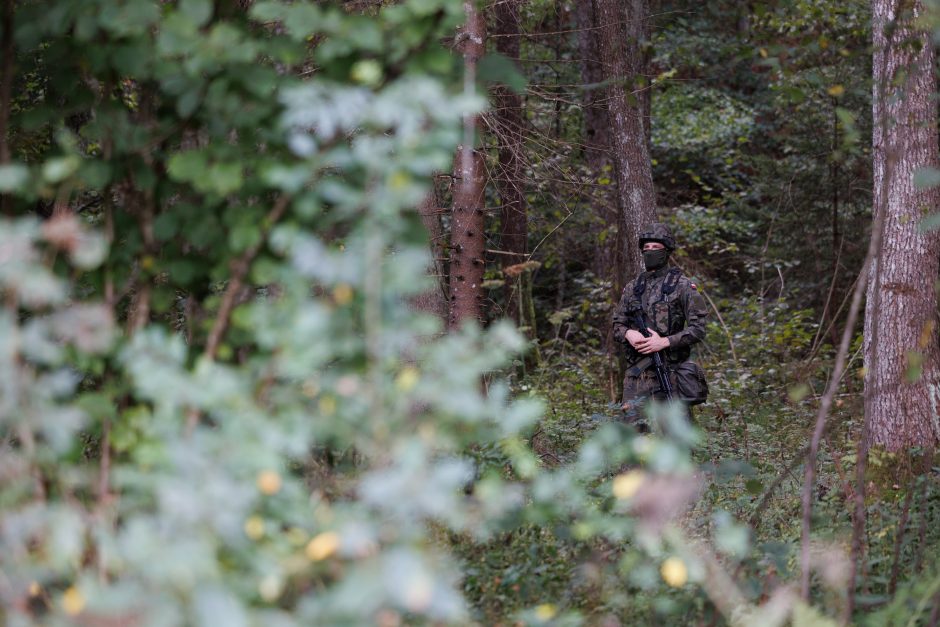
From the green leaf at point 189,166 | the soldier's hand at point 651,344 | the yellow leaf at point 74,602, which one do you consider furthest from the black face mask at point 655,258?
the yellow leaf at point 74,602

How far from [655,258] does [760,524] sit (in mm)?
2792

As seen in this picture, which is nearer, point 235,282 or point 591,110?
point 235,282

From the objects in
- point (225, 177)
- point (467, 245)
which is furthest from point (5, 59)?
point (467, 245)

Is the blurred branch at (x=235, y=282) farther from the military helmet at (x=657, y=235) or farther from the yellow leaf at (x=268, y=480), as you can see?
the military helmet at (x=657, y=235)

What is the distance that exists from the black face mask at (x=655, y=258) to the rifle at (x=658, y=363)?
36 centimetres

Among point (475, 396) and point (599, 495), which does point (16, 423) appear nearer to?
point (475, 396)

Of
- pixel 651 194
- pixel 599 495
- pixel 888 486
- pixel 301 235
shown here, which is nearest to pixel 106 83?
pixel 301 235

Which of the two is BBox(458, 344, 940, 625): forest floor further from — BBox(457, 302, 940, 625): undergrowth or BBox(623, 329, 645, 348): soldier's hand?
BBox(623, 329, 645, 348): soldier's hand

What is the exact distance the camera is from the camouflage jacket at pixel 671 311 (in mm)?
7281

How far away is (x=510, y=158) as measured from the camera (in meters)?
9.23

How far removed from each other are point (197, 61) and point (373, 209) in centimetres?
63

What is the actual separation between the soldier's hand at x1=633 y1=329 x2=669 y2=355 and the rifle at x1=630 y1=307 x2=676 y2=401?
0.07 m

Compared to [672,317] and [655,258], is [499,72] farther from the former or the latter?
[672,317]

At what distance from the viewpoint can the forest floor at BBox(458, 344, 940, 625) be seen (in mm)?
3193
